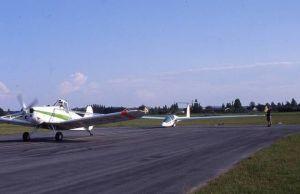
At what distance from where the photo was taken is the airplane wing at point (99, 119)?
2816 centimetres

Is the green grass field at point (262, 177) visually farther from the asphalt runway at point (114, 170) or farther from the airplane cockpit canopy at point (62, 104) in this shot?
the airplane cockpit canopy at point (62, 104)

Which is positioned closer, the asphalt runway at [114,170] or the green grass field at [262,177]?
the green grass field at [262,177]

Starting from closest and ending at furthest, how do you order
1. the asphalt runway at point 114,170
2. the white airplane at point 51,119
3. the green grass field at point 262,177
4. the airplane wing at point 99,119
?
1. the green grass field at point 262,177
2. the asphalt runway at point 114,170
3. the airplane wing at point 99,119
4. the white airplane at point 51,119

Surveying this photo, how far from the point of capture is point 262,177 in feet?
39.7

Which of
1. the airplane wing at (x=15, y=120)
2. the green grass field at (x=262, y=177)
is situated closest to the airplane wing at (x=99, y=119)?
the airplane wing at (x=15, y=120)

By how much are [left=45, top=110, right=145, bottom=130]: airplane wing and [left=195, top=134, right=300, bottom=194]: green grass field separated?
12165 mm

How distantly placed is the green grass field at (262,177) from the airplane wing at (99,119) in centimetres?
1217

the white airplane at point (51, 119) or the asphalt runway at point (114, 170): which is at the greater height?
the white airplane at point (51, 119)

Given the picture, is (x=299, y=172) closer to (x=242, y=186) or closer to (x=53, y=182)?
(x=242, y=186)

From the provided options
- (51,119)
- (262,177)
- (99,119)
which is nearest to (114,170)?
(262,177)

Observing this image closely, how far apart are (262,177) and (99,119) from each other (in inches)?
726

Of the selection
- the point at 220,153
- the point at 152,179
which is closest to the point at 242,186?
the point at 152,179

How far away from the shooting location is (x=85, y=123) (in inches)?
1201

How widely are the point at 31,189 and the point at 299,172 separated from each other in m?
6.28
